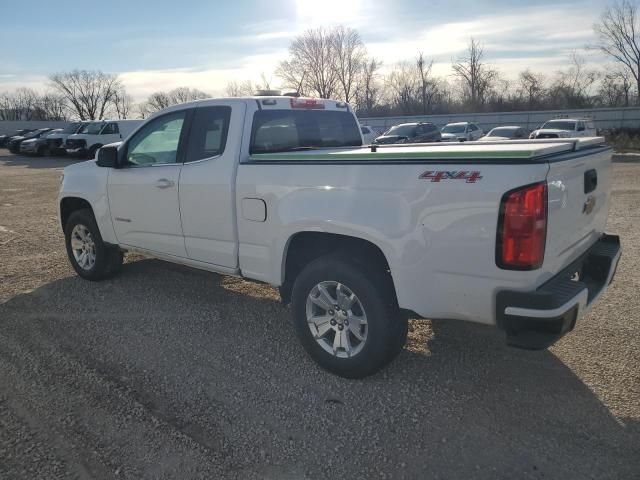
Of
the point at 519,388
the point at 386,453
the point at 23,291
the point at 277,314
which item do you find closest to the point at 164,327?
the point at 277,314

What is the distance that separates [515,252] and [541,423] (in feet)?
3.62

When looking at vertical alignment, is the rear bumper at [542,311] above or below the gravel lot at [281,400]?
above

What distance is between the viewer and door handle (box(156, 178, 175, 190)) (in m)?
4.49

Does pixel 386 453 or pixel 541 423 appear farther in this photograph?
pixel 541 423

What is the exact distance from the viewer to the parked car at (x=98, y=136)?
25750 mm

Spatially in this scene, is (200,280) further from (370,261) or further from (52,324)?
(370,261)

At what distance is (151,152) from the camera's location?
4.90 meters

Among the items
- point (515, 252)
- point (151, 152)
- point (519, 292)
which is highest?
point (151, 152)

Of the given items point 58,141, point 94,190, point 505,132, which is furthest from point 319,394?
point 58,141

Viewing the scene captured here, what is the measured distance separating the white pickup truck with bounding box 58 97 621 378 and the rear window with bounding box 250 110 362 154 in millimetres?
14

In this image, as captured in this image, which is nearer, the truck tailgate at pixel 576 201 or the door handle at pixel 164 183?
the truck tailgate at pixel 576 201

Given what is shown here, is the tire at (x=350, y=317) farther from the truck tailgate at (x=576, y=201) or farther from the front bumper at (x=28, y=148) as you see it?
the front bumper at (x=28, y=148)

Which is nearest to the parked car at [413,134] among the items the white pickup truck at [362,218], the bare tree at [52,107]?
the white pickup truck at [362,218]

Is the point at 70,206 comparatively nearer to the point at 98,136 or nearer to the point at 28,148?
the point at 98,136
